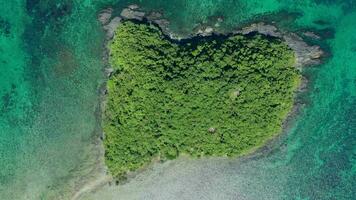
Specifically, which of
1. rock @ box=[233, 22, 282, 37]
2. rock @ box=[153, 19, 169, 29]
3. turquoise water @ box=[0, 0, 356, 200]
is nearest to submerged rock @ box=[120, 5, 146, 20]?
turquoise water @ box=[0, 0, 356, 200]

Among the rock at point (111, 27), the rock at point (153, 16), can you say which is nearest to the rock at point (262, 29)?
the rock at point (153, 16)

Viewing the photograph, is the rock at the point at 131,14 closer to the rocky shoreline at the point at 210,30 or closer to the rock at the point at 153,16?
the rocky shoreline at the point at 210,30

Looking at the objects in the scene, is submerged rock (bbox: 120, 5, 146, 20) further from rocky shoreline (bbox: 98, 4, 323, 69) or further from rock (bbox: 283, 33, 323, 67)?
rock (bbox: 283, 33, 323, 67)

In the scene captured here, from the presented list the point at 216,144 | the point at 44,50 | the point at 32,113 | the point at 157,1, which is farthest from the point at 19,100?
the point at 216,144

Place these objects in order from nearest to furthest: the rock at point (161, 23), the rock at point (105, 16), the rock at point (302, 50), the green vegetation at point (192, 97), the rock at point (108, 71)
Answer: the green vegetation at point (192, 97) < the rock at point (302, 50) < the rock at point (108, 71) < the rock at point (161, 23) < the rock at point (105, 16)

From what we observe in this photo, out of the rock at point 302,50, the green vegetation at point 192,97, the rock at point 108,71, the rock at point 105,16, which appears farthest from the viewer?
the rock at point 105,16

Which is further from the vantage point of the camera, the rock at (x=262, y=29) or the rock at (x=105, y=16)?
the rock at (x=105, y=16)
